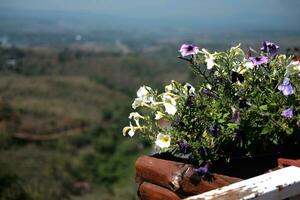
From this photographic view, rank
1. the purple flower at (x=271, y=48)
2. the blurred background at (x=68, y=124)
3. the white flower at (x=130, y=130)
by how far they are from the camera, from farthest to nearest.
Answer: the blurred background at (x=68, y=124) < the purple flower at (x=271, y=48) < the white flower at (x=130, y=130)

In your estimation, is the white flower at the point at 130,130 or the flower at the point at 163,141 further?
the white flower at the point at 130,130

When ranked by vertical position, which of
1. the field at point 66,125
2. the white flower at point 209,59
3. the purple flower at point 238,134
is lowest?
the field at point 66,125

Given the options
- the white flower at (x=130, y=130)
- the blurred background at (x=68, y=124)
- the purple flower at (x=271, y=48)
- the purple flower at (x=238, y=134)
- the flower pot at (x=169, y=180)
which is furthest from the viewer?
the blurred background at (x=68, y=124)

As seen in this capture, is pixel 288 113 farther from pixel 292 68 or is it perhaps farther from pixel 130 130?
pixel 130 130

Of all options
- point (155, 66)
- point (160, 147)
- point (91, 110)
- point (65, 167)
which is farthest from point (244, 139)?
point (155, 66)

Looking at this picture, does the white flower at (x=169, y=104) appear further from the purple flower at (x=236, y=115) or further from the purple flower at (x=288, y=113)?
the purple flower at (x=288, y=113)

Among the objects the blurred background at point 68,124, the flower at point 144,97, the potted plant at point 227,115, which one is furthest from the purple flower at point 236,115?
the blurred background at point 68,124
